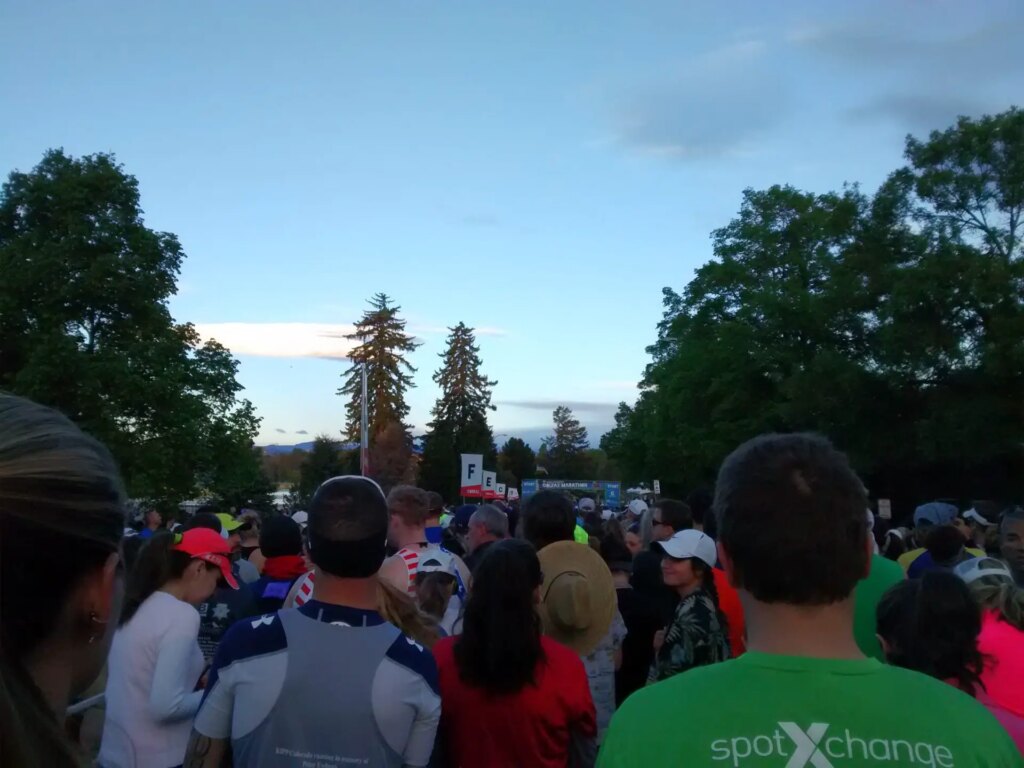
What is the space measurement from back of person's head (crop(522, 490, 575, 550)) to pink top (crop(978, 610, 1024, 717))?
7.71ft

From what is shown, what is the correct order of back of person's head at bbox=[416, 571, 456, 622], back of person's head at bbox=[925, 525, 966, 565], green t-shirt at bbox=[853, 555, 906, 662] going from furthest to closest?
back of person's head at bbox=[925, 525, 966, 565]
back of person's head at bbox=[416, 571, 456, 622]
green t-shirt at bbox=[853, 555, 906, 662]

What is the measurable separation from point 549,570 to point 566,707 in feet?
3.96

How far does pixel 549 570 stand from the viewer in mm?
4938

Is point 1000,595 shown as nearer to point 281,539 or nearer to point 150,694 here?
point 150,694

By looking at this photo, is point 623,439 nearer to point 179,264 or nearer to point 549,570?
point 179,264

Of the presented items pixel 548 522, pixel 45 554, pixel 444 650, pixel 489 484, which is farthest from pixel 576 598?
pixel 489 484

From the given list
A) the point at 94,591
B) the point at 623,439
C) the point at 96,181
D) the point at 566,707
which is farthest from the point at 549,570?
the point at 623,439

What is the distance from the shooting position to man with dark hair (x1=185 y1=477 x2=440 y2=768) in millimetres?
2904

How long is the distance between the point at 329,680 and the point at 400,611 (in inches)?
42.1

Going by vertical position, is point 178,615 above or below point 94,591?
below

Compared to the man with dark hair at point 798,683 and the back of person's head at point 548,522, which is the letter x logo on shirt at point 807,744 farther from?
the back of person's head at point 548,522

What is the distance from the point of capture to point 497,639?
372 centimetres

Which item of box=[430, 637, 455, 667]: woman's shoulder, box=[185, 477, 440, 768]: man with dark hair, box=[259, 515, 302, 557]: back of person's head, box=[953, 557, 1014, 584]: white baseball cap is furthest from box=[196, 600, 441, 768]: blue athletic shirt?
box=[259, 515, 302, 557]: back of person's head

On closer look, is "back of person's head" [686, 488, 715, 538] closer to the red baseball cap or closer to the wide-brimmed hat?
the wide-brimmed hat
